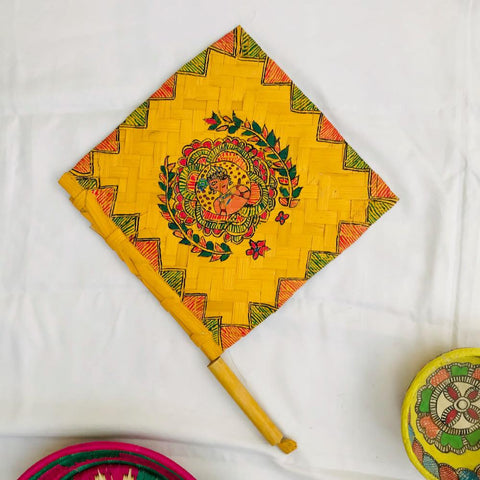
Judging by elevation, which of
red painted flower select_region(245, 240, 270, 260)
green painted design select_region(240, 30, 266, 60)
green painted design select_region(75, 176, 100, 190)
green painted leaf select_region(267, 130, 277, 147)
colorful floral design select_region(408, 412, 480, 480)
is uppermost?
green painted design select_region(240, 30, 266, 60)

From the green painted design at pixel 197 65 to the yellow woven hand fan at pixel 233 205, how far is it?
44 mm

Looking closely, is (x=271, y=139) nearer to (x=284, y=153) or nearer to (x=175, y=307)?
(x=284, y=153)

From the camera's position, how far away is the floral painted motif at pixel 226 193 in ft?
2.71

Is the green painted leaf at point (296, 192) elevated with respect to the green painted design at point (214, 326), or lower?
elevated

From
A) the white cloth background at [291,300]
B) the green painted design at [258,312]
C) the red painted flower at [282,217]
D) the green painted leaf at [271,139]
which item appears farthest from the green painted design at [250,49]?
the green painted design at [258,312]

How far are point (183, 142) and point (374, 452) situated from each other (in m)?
0.58

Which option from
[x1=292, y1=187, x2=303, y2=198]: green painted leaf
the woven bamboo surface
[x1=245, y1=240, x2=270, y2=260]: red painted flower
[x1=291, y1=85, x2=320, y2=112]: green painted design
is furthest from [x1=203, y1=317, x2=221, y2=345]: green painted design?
[x1=291, y1=85, x2=320, y2=112]: green painted design

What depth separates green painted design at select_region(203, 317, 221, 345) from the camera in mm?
828

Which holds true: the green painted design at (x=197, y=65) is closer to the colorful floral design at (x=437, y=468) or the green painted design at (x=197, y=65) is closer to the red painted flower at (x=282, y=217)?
the red painted flower at (x=282, y=217)

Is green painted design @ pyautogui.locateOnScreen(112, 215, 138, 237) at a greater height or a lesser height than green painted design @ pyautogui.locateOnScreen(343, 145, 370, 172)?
lesser

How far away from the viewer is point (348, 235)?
0.82 meters

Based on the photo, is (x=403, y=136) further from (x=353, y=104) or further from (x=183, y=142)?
(x=183, y=142)

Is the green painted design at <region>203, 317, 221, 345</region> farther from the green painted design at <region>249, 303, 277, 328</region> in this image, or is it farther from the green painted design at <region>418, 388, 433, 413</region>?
the green painted design at <region>418, 388, 433, 413</region>

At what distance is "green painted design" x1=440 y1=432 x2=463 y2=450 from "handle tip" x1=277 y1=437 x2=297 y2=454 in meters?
0.23
